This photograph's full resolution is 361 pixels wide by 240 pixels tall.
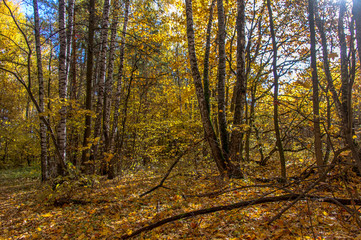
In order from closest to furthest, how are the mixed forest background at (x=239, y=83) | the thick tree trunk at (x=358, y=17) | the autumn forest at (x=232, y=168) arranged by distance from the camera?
the thick tree trunk at (x=358, y=17)
the autumn forest at (x=232, y=168)
the mixed forest background at (x=239, y=83)

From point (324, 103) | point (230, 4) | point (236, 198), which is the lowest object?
point (236, 198)

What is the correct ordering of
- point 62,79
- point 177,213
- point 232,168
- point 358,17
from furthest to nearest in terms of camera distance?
point 62,79 → point 232,168 → point 177,213 → point 358,17

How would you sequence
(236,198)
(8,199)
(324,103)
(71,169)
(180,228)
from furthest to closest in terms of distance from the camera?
(324,103), (8,199), (71,169), (236,198), (180,228)

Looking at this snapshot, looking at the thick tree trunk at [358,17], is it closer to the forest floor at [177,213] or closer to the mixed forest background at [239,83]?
the mixed forest background at [239,83]

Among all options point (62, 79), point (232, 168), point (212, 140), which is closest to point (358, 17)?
point (212, 140)

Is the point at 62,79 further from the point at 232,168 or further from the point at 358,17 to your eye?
the point at 358,17

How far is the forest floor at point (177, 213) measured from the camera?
2934 mm

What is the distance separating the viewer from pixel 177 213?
410cm

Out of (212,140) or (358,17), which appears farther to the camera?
(212,140)

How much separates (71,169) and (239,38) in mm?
5691

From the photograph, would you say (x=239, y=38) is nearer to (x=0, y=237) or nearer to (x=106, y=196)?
(x=106, y=196)

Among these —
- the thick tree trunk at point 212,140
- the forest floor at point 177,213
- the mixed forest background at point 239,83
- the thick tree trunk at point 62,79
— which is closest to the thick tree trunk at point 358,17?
the mixed forest background at point 239,83

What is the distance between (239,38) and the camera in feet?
18.5

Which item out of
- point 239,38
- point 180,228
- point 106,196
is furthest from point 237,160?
point 106,196
